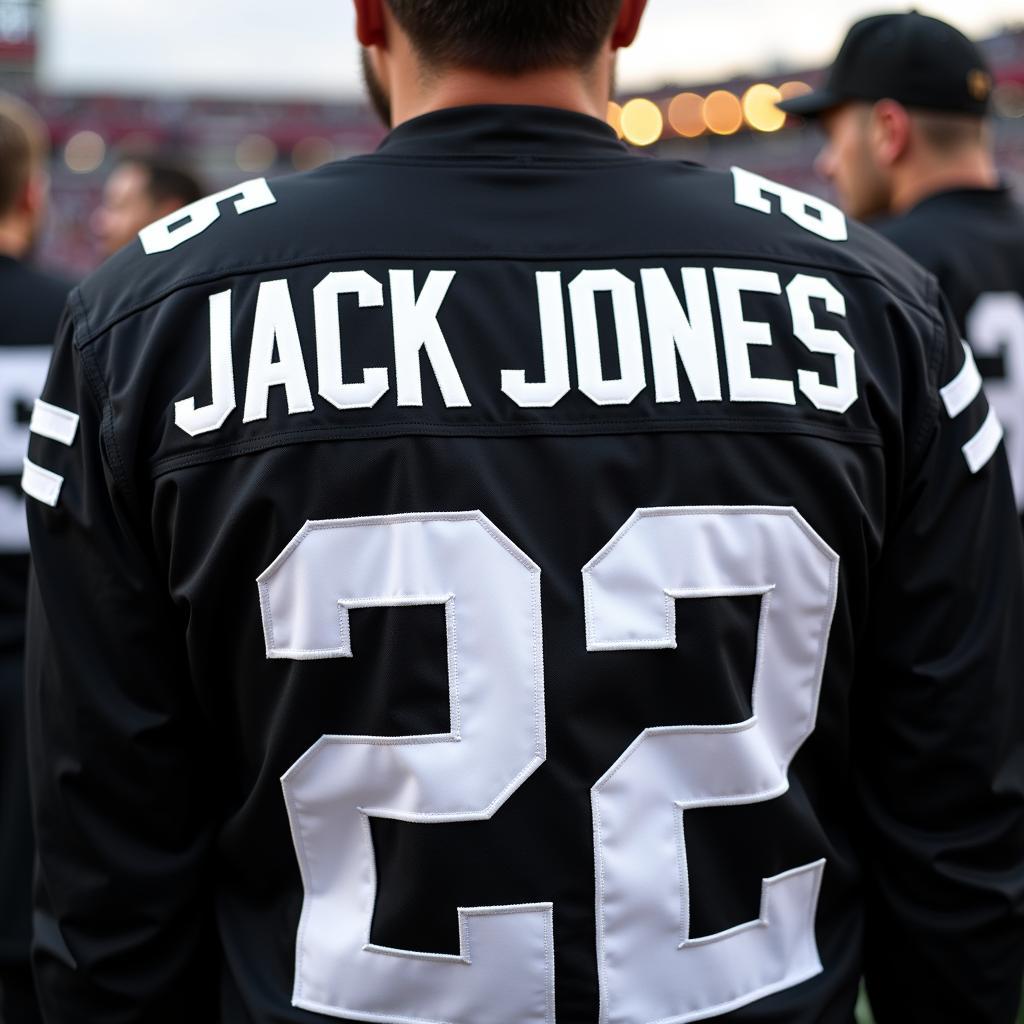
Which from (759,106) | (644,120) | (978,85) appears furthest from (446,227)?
(644,120)

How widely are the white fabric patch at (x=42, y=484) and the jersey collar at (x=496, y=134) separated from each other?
0.44 m

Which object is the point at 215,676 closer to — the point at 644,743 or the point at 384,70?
the point at 644,743

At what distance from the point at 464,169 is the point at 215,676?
0.53 m

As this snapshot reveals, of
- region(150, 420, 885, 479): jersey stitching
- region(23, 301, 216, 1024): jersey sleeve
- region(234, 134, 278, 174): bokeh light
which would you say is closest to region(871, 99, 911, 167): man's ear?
region(150, 420, 885, 479): jersey stitching

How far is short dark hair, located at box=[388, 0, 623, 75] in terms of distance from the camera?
1027 mm

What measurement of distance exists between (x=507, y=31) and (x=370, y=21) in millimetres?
144

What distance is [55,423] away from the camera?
1074 millimetres

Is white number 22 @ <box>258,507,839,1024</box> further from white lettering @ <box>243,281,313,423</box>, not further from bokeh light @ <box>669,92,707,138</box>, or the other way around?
bokeh light @ <box>669,92,707,138</box>

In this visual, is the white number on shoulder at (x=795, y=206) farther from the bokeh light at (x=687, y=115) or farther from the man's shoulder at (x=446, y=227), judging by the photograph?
the bokeh light at (x=687, y=115)

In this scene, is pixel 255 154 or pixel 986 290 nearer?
pixel 986 290

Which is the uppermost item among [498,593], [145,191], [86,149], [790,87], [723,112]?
[790,87]

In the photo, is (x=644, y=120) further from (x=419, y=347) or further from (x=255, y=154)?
(x=419, y=347)

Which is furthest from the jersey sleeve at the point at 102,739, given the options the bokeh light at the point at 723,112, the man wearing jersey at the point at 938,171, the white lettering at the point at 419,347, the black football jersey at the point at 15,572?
the bokeh light at the point at 723,112

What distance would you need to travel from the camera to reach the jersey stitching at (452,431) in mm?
987
